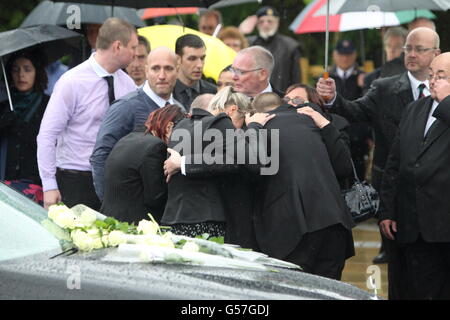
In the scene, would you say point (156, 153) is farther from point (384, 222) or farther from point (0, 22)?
point (0, 22)

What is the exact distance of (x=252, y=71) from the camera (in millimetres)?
8562

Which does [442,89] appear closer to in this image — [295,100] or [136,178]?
[295,100]

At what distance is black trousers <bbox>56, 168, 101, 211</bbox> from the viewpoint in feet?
28.5

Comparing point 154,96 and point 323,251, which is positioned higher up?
point 154,96

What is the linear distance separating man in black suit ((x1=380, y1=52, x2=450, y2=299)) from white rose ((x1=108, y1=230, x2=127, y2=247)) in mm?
3320

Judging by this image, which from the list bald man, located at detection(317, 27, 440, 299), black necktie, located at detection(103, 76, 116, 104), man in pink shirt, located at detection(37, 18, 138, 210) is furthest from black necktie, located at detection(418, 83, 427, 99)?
black necktie, located at detection(103, 76, 116, 104)

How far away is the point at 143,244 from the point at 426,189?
346cm

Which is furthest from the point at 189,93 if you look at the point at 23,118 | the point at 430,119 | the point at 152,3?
the point at 430,119

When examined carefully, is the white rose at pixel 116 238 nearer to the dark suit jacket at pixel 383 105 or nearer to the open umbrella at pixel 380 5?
the dark suit jacket at pixel 383 105

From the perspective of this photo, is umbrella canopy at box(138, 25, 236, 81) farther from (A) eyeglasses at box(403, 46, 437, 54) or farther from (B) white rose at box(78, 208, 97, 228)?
(B) white rose at box(78, 208, 97, 228)

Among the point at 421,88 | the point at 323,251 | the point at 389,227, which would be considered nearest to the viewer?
the point at 323,251

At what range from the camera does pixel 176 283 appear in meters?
4.50

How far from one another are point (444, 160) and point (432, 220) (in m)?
0.45

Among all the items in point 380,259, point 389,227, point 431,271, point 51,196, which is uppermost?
point 51,196
